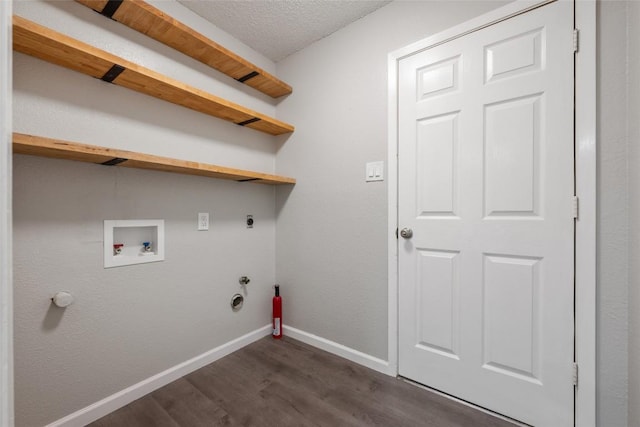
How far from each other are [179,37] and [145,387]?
2016mm

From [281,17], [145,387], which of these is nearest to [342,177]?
[281,17]

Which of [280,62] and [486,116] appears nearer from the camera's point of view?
[486,116]

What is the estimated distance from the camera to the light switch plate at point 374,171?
177cm

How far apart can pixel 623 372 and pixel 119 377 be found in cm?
236

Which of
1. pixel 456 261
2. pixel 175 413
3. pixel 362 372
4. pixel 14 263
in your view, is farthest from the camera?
pixel 362 372

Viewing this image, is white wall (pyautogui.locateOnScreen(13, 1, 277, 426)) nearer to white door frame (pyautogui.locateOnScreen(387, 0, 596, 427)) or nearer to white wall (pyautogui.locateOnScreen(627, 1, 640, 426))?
white door frame (pyautogui.locateOnScreen(387, 0, 596, 427))

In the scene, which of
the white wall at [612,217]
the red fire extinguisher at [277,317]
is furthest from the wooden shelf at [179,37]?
the white wall at [612,217]

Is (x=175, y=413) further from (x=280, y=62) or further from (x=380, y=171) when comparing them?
(x=280, y=62)

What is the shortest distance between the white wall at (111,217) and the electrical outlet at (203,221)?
0.04m

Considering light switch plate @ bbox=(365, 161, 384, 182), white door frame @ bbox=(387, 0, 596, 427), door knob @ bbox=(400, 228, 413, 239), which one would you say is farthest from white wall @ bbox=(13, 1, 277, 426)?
white door frame @ bbox=(387, 0, 596, 427)

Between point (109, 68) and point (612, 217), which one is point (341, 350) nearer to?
point (612, 217)

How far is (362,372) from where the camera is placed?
1759mm

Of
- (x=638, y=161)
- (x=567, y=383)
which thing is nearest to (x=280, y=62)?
(x=638, y=161)

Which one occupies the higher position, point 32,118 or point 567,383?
point 32,118
